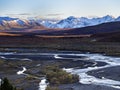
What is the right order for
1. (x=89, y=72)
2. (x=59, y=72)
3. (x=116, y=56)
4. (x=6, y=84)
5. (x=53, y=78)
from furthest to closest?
(x=116, y=56) < (x=89, y=72) < (x=59, y=72) < (x=53, y=78) < (x=6, y=84)

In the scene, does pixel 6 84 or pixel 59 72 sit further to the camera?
pixel 59 72

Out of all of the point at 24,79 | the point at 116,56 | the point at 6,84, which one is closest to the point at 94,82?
the point at 24,79

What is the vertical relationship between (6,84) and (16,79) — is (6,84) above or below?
above

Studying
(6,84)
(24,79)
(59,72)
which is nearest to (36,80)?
(24,79)

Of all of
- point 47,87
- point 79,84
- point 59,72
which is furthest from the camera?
point 59,72

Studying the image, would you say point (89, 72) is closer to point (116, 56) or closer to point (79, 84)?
point (79, 84)

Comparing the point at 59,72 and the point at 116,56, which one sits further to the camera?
the point at 116,56

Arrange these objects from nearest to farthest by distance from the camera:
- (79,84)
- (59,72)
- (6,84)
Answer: (6,84) → (79,84) → (59,72)

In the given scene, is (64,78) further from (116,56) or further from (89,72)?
(116,56)

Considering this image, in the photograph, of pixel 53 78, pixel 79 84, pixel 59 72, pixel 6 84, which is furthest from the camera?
pixel 59 72
